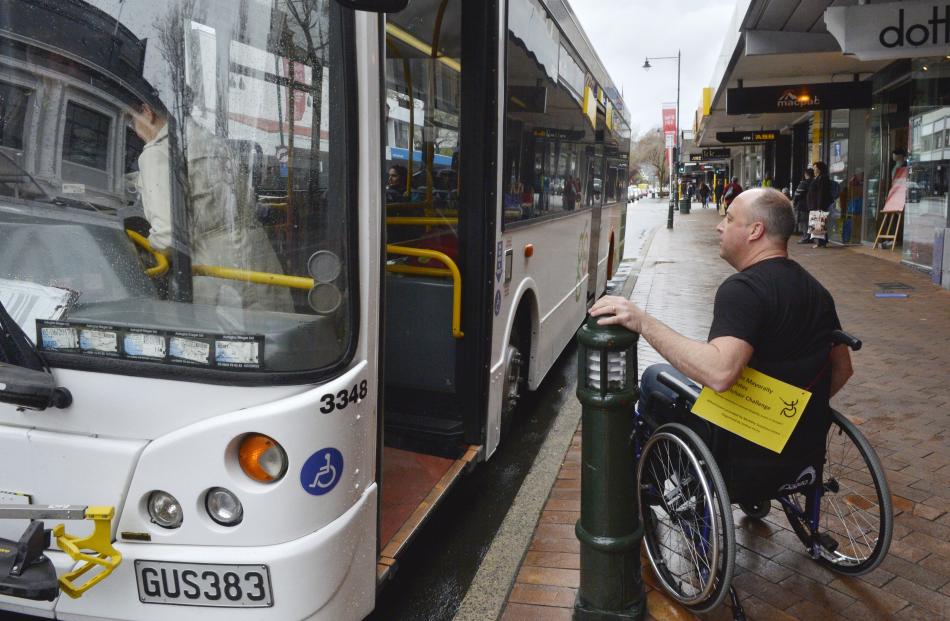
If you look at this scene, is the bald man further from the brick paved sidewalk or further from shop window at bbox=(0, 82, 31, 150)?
shop window at bbox=(0, 82, 31, 150)

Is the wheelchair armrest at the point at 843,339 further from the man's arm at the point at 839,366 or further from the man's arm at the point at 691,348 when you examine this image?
the man's arm at the point at 691,348

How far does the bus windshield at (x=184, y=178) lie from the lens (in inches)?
97.6

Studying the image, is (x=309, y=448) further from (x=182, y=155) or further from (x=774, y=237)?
(x=774, y=237)

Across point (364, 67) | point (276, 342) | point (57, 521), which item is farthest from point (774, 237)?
point (57, 521)

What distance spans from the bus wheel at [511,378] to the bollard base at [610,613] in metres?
1.65

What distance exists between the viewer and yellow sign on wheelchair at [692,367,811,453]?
293 cm

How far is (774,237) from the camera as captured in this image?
9.93ft

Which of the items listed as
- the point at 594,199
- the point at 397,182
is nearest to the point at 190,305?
the point at 397,182

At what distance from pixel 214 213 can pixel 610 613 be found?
2.03m

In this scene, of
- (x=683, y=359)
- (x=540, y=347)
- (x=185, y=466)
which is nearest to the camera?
(x=185, y=466)

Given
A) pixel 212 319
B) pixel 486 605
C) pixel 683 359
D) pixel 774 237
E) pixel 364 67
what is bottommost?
pixel 486 605

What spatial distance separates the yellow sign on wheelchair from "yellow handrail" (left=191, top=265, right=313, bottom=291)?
1.54 meters

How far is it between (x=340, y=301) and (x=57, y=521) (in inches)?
44.3

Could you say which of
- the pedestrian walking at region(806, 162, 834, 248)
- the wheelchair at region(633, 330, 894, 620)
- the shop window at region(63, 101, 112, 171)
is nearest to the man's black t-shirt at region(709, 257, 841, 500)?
the wheelchair at region(633, 330, 894, 620)
